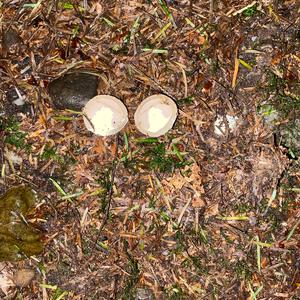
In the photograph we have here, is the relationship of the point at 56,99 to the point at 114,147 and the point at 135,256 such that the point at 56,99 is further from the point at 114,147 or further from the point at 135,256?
the point at 135,256

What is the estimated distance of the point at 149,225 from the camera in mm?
4367

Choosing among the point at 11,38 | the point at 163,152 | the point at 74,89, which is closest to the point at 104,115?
the point at 74,89

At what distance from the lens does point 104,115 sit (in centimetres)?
409

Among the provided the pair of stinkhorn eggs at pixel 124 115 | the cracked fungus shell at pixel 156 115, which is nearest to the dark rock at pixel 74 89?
the pair of stinkhorn eggs at pixel 124 115

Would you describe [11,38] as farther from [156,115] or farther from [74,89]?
[156,115]

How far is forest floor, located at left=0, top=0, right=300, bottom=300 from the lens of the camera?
4309 millimetres

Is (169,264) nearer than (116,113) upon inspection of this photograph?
No

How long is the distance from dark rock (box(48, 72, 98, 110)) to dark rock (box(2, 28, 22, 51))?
518mm

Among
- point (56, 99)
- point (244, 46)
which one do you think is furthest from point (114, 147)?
point (244, 46)

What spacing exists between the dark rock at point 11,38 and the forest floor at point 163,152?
0.01 meters

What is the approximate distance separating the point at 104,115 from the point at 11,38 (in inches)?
43.5

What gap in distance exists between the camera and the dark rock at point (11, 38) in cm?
434

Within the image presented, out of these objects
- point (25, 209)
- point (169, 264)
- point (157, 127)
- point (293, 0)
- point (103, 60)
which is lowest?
point (169, 264)

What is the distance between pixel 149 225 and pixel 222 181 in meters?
0.74
